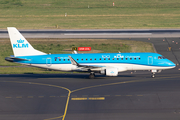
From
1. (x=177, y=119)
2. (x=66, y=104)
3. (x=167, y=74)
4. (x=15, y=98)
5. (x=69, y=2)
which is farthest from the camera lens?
(x=69, y=2)

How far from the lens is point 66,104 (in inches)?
1378

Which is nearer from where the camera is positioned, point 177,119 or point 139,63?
point 177,119

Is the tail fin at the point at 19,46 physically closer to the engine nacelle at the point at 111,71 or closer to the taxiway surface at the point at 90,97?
the taxiway surface at the point at 90,97

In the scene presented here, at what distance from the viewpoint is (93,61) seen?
48.7 meters

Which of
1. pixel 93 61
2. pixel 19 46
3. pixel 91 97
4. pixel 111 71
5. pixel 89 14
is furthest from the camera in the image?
pixel 89 14

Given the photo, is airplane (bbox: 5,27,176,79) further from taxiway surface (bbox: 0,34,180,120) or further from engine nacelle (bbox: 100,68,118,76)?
taxiway surface (bbox: 0,34,180,120)

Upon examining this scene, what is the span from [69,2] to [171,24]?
80.2 metres

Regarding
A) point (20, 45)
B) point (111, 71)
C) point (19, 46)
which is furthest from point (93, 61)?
point (19, 46)

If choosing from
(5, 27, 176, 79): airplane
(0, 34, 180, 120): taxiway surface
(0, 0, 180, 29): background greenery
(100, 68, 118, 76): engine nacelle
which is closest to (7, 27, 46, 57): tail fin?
(5, 27, 176, 79): airplane

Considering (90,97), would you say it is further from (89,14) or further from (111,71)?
(89,14)

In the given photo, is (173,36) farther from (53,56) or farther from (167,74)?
(53,56)

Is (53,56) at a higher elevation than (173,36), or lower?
lower

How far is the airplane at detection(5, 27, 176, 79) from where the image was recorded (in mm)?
48250

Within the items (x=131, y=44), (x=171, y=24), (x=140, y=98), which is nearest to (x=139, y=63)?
(x=140, y=98)
